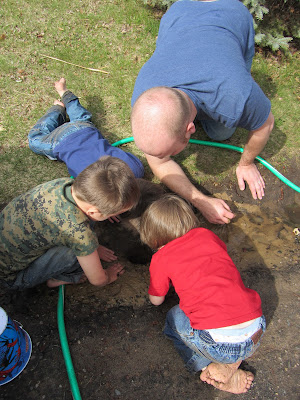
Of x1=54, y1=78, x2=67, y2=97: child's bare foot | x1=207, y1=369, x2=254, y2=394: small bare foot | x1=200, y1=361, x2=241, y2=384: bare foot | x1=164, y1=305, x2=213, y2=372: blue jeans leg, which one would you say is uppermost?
x1=54, y1=78, x2=67, y2=97: child's bare foot

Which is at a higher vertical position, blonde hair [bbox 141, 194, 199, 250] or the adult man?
the adult man

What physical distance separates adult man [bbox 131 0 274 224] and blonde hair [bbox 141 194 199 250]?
41 centimetres

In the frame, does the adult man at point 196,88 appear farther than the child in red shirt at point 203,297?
Yes

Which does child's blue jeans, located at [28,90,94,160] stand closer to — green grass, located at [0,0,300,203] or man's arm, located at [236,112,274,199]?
green grass, located at [0,0,300,203]

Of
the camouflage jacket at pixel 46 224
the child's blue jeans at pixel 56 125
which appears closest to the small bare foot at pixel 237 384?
the camouflage jacket at pixel 46 224

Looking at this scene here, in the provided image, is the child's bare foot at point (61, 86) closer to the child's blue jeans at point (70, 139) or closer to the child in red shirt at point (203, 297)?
the child's blue jeans at point (70, 139)

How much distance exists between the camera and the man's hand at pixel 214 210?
2.81 metres

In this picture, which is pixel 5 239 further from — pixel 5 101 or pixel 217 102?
pixel 5 101

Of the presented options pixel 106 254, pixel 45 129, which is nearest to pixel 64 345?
pixel 106 254

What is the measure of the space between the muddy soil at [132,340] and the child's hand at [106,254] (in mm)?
122

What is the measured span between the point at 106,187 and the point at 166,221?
1.54 feet

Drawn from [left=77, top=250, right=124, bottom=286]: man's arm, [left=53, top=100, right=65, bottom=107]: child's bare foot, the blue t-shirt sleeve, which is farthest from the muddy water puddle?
[left=53, top=100, right=65, bottom=107]: child's bare foot

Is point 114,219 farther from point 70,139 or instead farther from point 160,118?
point 160,118

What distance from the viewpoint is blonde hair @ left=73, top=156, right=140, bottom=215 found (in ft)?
6.44
